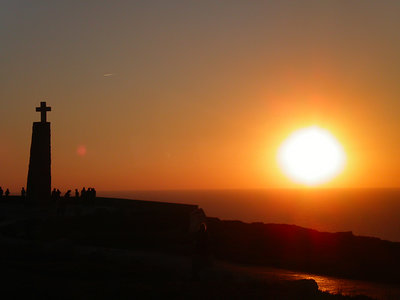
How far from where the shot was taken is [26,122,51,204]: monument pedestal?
31.0 metres

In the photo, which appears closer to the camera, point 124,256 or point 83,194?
point 124,256

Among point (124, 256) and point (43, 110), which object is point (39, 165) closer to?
point (43, 110)

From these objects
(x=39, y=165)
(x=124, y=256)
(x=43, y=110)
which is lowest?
(x=124, y=256)

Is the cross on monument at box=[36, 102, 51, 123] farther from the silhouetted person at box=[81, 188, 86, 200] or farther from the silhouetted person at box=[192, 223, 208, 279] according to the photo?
the silhouetted person at box=[192, 223, 208, 279]

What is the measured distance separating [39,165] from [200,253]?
18.6 metres

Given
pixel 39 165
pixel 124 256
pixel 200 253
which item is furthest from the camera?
pixel 39 165

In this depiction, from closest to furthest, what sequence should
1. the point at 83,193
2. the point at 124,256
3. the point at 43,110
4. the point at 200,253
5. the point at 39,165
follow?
1. the point at 200,253
2. the point at 124,256
3. the point at 39,165
4. the point at 43,110
5. the point at 83,193

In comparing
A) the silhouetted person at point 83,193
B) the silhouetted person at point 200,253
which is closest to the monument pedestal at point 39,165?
the silhouetted person at point 83,193

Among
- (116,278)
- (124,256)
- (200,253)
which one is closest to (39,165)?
(124,256)

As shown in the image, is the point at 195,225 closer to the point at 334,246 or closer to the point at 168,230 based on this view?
the point at 168,230

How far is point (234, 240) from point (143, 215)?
6562 mm

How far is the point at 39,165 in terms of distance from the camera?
1221 inches

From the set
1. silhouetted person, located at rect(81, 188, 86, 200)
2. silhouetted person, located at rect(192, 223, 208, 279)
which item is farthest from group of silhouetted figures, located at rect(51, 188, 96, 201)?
silhouetted person, located at rect(192, 223, 208, 279)

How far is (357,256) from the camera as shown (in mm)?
20953
